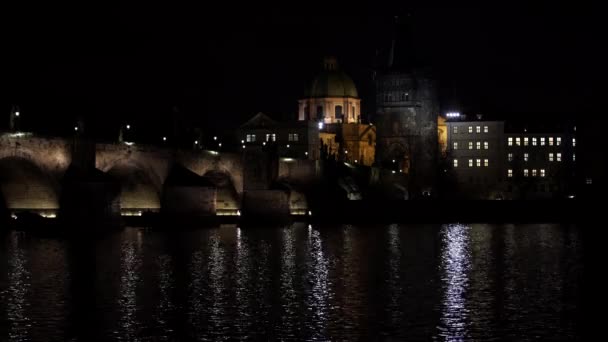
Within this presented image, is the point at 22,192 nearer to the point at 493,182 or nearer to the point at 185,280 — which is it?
the point at 185,280

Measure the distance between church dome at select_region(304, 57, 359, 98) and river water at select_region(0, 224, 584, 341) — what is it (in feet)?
288

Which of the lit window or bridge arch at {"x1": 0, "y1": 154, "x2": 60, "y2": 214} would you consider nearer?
bridge arch at {"x1": 0, "y1": 154, "x2": 60, "y2": 214}

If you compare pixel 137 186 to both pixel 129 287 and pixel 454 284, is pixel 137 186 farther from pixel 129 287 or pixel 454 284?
pixel 454 284

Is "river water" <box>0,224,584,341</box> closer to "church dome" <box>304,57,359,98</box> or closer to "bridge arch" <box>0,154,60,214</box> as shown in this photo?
"bridge arch" <box>0,154,60,214</box>

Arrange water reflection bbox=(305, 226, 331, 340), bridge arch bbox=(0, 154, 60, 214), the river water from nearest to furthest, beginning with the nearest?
the river water
water reflection bbox=(305, 226, 331, 340)
bridge arch bbox=(0, 154, 60, 214)

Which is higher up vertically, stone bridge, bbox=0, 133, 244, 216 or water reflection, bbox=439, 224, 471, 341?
stone bridge, bbox=0, 133, 244, 216

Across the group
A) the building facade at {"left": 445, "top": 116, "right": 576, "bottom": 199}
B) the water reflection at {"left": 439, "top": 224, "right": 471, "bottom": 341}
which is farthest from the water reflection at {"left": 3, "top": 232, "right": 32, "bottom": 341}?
the building facade at {"left": 445, "top": 116, "right": 576, "bottom": 199}

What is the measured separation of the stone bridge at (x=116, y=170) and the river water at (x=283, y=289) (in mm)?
3212

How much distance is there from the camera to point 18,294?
42.1 metres

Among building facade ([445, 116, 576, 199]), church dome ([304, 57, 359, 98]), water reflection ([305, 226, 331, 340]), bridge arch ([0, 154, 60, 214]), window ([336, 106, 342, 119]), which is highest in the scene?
church dome ([304, 57, 359, 98])

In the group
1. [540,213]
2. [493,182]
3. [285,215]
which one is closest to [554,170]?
[493,182]

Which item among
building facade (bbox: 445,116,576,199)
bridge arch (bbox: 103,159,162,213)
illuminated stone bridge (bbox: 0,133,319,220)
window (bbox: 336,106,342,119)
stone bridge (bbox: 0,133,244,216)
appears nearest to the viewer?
stone bridge (bbox: 0,133,244,216)

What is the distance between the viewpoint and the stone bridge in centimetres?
6806

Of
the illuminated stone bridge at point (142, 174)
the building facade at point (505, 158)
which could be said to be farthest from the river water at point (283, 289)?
the building facade at point (505, 158)
